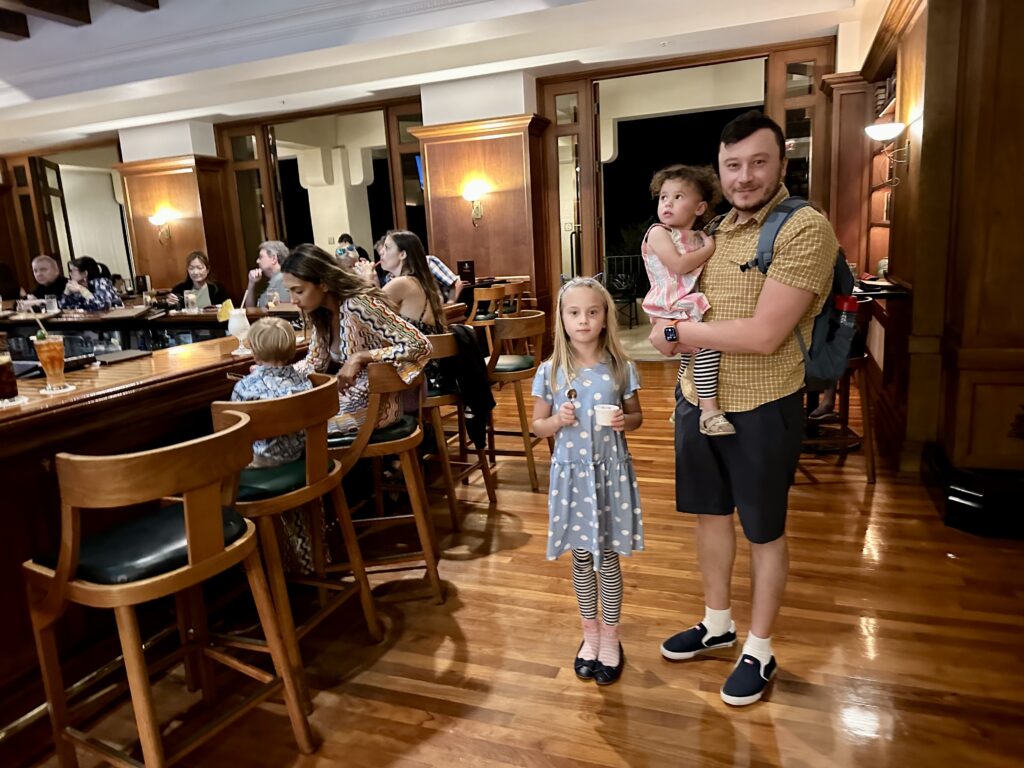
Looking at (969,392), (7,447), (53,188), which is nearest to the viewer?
(7,447)

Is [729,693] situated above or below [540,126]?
below

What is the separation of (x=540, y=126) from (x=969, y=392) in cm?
532

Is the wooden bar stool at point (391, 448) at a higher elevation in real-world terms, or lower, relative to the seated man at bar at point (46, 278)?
lower

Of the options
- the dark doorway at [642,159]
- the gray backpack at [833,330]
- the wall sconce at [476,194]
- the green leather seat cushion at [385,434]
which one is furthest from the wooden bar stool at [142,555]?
the dark doorway at [642,159]

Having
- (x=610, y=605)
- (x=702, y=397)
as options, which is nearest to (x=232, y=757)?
(x=610, y=605)

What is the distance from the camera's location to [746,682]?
1.94 m

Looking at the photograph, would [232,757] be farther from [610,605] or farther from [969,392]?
[969,392]

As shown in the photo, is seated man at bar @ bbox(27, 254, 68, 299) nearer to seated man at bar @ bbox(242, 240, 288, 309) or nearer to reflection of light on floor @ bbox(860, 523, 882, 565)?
seated man at bar @ bbox(242, 240, 288, 309)

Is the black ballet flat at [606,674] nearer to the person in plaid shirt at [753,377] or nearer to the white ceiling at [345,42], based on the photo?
the person in plaid shirt at [753,377]

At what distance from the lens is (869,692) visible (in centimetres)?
199

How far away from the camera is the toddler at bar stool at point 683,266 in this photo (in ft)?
5.94

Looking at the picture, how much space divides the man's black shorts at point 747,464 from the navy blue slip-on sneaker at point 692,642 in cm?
47

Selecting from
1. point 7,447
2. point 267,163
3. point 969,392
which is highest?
point 267,163

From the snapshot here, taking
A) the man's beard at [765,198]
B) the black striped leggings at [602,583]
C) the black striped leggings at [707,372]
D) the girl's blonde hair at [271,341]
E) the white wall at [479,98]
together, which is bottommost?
the black striped leggings at [602,583]
